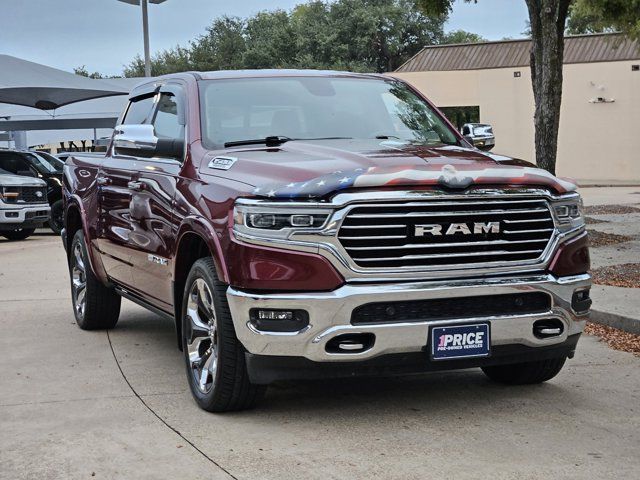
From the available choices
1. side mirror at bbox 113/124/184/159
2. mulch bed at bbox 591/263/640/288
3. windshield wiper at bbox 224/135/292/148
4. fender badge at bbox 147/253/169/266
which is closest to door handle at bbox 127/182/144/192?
side mirror at bbox 113/124/184/159

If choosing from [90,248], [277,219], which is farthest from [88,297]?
[277,219]

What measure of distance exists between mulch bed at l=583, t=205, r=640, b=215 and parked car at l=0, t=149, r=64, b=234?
11.1 m

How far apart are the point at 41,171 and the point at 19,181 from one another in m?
2.08

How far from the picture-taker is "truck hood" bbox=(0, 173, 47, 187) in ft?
66.5

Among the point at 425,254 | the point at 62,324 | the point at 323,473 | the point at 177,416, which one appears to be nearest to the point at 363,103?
the point at 425,254

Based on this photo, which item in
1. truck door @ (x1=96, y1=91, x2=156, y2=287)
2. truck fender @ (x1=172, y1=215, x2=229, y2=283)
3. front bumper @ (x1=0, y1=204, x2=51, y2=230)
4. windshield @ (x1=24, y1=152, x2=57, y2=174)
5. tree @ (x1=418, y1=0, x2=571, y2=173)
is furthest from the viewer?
windshield @ (x1=24, y1=152, x2=57, y2=174)

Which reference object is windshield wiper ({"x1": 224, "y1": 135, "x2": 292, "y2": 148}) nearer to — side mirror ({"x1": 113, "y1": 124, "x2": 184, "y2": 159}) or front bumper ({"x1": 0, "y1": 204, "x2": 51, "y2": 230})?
side mirror ({"x1": 113, "y1": 124, "x2": 184, "y2": 159})

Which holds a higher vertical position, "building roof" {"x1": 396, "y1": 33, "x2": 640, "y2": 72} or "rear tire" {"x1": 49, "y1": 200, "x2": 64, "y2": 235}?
"building roof" {"x1": 396, "y1": 33, "x2": 640, "y2": 72}

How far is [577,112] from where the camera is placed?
127 feet

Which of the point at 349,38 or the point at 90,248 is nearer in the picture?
the point at 90,248

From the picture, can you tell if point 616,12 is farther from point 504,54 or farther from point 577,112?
point 504,54

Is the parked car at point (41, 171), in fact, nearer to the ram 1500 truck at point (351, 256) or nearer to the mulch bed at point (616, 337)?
the mulch bed at point (616, 337)

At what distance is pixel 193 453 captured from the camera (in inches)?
199

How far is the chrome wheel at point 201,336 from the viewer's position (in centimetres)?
577
